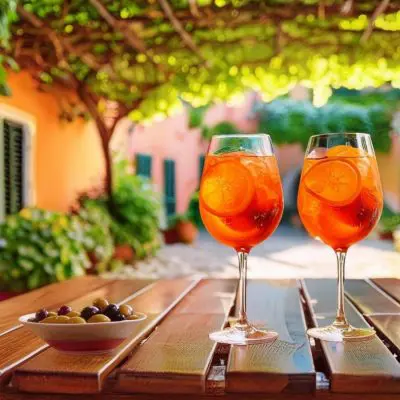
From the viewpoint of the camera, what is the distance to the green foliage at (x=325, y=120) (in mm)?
17125

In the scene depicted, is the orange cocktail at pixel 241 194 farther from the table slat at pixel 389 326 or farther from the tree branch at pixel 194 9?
the tree branch at pixel 194 9

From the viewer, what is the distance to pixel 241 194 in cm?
126

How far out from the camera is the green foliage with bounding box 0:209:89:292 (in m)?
5.66

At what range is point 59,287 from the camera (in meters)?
1.92

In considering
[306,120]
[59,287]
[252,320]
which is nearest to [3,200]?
[59,287]

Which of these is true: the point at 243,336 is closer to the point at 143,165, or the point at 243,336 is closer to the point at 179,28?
the point at 179,28

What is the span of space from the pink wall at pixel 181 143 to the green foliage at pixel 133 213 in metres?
3.68

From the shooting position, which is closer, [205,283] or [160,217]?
Result: [205,283]

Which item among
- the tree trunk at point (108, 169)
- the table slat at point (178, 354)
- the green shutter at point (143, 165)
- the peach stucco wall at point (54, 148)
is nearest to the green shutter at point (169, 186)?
the green shutter at point (143, 165)

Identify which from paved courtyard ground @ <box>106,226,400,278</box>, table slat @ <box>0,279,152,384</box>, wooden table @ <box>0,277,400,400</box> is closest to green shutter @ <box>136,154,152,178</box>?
paved courtyard ground @ <box>106,226,400,278</box>

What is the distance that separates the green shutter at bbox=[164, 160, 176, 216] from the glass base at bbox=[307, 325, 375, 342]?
566 inches

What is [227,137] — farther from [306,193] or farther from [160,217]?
[160,217]

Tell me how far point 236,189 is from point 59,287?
0.81 metres

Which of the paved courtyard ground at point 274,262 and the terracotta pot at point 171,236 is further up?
the terracotta pot at point 171,236
